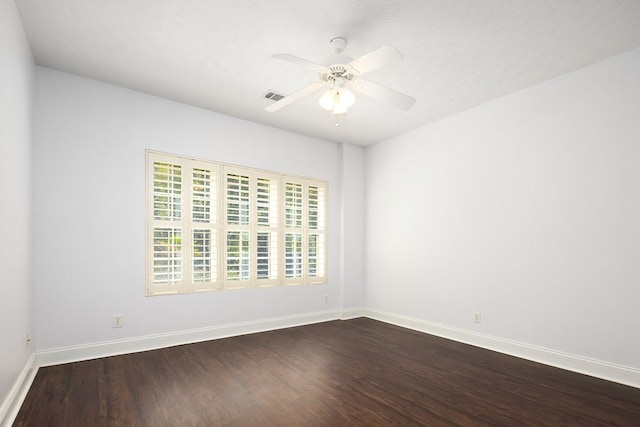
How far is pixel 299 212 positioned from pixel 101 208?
96.2 inches

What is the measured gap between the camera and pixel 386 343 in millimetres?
3855

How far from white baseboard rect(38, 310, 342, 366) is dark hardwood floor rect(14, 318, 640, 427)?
0.10 meters

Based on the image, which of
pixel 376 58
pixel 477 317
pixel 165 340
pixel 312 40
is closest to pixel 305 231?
pixel 165 340

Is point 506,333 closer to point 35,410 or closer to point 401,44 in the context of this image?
point 401,44

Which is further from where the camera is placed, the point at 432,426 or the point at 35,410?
the point at 35,410

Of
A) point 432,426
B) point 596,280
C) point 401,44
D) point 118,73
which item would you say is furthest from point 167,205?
point 596,280

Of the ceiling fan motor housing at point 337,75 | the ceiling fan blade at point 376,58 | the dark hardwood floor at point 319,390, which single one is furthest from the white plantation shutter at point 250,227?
the ceiling fan blade at point 376,58

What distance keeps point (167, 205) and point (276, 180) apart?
149cm

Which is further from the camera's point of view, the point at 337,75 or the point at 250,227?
the point at 250,227

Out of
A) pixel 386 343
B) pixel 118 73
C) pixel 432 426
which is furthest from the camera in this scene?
pixel 386 343

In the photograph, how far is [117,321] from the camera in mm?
3369

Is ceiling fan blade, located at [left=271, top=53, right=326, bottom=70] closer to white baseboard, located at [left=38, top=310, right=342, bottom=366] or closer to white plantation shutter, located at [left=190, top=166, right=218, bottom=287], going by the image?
white plantation shutter, located at [left=190, top=166, right=218, bottom=287]

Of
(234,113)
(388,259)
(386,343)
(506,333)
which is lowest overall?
(386,343)

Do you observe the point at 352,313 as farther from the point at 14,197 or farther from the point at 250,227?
the point at 14,197
